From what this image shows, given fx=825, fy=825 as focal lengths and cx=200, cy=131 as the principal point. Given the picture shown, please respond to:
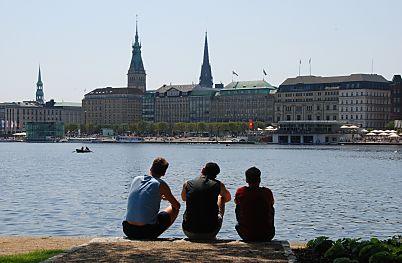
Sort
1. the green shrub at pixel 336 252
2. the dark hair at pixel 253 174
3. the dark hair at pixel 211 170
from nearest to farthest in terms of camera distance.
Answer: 1. the green shrub at pixel 336 252
2. the dark hair at pixel 253 174
3. the dark hair at pixel 211 170

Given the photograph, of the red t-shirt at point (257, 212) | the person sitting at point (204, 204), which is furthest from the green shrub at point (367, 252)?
the person sitting at point (204, 204)

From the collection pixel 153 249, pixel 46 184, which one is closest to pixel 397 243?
pixel 153 249

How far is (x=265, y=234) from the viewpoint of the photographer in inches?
634

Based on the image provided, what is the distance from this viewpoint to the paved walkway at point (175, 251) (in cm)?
1391

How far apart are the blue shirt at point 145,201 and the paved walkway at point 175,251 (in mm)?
503

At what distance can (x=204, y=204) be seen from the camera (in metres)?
16.3

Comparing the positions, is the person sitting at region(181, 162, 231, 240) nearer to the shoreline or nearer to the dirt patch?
the shoreline

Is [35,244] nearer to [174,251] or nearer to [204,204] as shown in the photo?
[204,204]

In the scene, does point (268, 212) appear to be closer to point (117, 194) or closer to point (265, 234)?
point (265, 234)

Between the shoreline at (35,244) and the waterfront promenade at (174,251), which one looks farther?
the shoreline at (35,244)

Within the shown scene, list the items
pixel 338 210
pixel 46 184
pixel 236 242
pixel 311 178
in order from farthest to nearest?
pixel 311 178
pixel 46 184
pixel 338 210
pixel 236 242

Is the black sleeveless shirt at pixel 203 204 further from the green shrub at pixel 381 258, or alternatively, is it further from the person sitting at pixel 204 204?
the green shrub at pixel 381 258

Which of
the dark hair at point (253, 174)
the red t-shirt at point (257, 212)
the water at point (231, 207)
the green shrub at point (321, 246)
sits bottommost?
the water at point (231, 207)

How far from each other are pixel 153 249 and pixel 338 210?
24.3 metres
